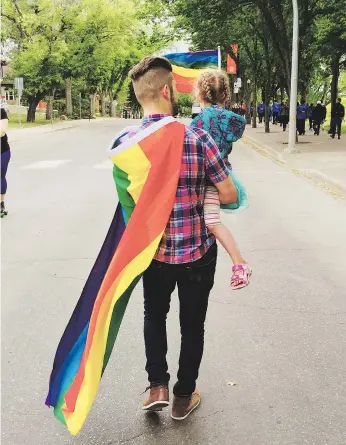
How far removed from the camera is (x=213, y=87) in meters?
3.98

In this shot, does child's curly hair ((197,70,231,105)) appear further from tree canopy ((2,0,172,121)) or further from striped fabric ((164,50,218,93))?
tree canopy ((2,0,172,121))

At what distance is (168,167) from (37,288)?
305 cm

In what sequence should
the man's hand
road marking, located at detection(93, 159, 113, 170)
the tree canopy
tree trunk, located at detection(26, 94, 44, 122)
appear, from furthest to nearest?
1. tree trunk, located at detection(26, 94, 44, 122)
2. the tree canopy
3. road marking, located at detection(93, 159, 113, 170)
4. the man's hand

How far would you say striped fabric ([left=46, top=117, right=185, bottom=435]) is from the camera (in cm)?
258

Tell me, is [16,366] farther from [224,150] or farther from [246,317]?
[224,150]

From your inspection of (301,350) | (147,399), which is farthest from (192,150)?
(301,350)

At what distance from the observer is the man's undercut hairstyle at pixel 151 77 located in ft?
8.55

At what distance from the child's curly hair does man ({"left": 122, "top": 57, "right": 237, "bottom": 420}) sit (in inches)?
48.9

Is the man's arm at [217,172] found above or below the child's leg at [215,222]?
above

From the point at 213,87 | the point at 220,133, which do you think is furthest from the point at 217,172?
the point at 220,133

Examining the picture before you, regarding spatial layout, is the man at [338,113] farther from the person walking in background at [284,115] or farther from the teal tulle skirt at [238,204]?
the teal tulle skirt at [238,204]

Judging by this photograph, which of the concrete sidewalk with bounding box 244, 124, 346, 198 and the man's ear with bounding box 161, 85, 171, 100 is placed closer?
the man's ear with bounding box 161, 85, 171, 100

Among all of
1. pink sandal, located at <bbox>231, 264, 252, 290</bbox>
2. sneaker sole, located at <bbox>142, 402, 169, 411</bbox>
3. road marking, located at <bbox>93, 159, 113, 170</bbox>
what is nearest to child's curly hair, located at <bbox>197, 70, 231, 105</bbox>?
pink sandal, located at <bbox>231, 264, 252, 290</bbox>

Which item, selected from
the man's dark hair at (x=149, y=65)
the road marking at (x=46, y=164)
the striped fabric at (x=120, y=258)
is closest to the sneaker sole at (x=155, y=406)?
the striped fabric at (x=120, y=258)
